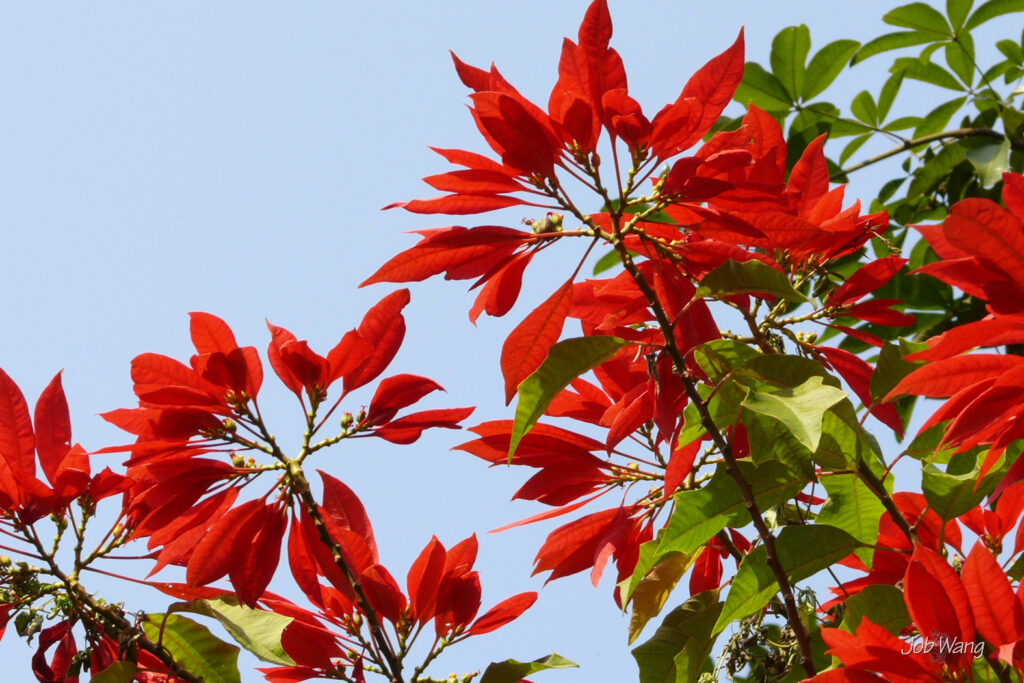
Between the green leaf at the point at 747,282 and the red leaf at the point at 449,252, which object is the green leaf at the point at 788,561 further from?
the red leaf at the point at 449,252

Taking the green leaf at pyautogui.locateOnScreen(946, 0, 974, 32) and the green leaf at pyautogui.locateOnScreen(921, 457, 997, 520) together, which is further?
the green leaf at pyautogui.locateOnScreen(946, 0, 974, 32)

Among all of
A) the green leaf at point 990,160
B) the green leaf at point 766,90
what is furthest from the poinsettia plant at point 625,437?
the green leaf at point 766,90

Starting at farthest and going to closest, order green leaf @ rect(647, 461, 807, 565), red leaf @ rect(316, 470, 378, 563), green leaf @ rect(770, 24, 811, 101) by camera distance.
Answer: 1. green leaf @ rect(770, 24, 811, 101)
2. red leaf @ rect(316, 470, 378, 563)
3. green leaf @ rect(647, 461, 807, 565)

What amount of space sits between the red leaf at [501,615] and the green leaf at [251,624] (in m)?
0.26

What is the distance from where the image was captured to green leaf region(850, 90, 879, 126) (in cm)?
250

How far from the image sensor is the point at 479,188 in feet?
3.31

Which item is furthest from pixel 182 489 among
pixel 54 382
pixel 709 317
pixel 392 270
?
pixel 709 317

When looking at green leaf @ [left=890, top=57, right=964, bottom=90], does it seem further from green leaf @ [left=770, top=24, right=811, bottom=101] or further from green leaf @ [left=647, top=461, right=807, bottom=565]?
green leaf @ [left=647, top=461, right=807, bottom=565]

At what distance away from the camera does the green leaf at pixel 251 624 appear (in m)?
1.00

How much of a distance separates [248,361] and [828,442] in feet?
2.08

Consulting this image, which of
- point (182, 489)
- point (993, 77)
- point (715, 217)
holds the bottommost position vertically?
point (182, 489)

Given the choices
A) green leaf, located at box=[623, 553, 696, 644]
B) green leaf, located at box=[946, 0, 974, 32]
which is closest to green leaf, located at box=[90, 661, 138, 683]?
green leaf, located at box=[623, 553, 696, 644]

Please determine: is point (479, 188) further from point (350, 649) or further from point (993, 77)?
point (993, 77)

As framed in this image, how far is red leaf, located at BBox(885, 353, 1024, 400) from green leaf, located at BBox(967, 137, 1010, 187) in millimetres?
1219
